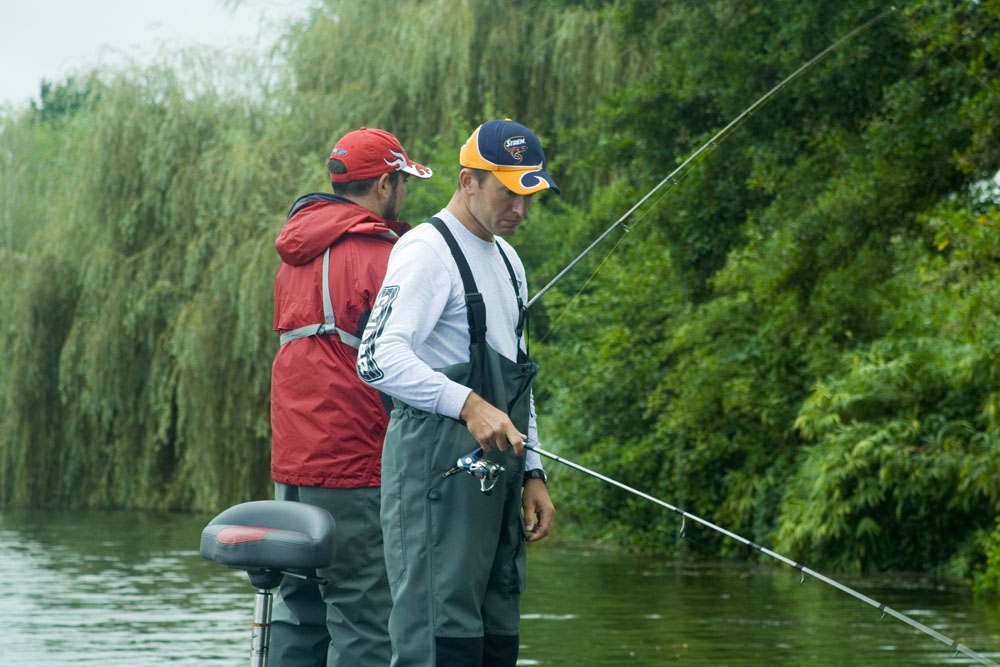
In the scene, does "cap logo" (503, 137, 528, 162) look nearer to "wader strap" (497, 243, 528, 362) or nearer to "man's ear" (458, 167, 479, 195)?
"man's ear" (458, 167, 479, 195)

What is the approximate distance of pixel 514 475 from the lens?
4.25 meters

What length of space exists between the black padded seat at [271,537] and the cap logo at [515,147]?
1081 mm

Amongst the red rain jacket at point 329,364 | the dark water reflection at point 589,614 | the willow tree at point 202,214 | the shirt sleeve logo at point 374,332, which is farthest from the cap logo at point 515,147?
the willow tree at point 202,214

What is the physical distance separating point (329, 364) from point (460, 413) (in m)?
1.18

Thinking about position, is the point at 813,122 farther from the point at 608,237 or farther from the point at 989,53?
the point at 608,237

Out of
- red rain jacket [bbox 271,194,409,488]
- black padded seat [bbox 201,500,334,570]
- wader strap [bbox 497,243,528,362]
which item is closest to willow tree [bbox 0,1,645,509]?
red rain jacket [bbox 271,194,409,488]

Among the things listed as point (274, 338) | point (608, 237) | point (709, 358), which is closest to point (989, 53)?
point (709, 358)

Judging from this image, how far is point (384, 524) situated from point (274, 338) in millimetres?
17987

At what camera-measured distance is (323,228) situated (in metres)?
5.18

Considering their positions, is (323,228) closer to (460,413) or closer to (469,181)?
(469,181)

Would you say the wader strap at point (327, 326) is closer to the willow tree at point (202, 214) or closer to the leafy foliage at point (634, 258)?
the leafy foliage at point (634, 258)

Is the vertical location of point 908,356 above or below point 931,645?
above

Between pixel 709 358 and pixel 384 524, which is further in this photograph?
pixel 709 358

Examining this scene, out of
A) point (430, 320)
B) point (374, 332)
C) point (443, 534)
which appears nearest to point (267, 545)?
point (443, 534)
